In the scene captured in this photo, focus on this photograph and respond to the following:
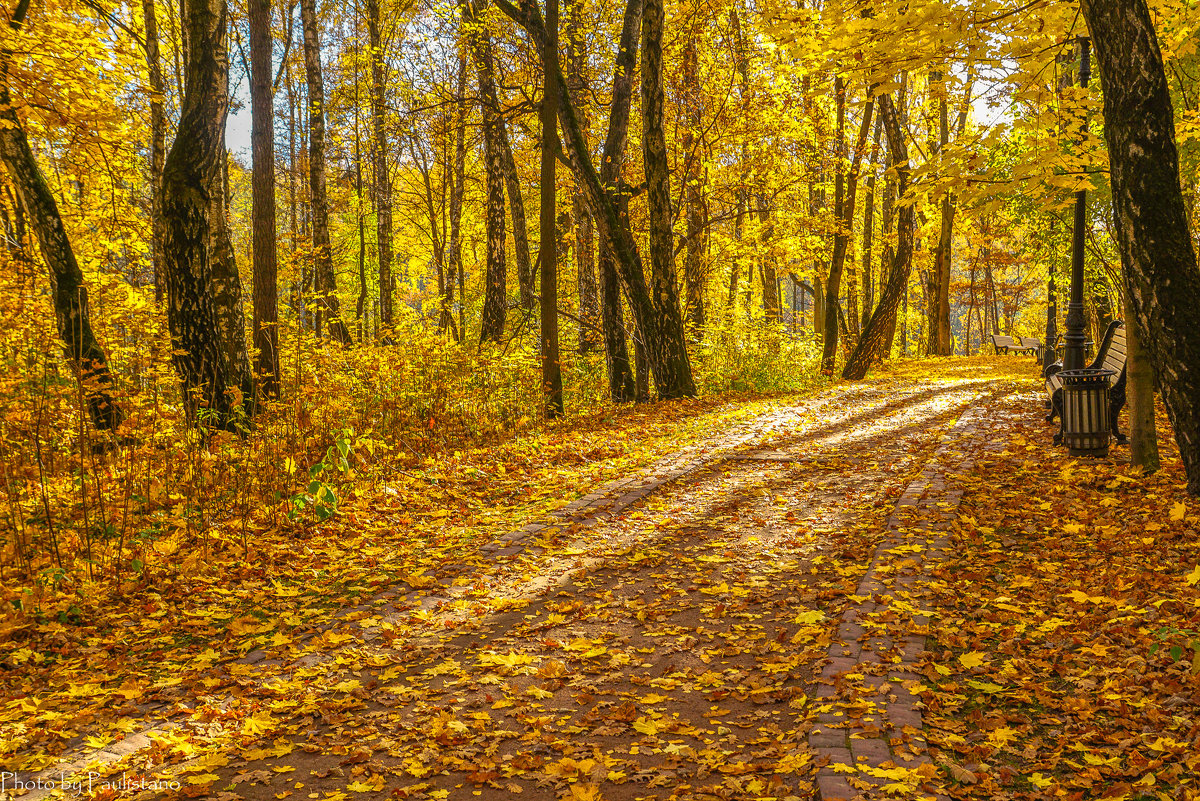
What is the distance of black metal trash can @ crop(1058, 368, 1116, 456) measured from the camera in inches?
287

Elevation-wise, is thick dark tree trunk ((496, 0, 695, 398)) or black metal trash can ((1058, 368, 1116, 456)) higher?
thick dark tree trunk ((496, 0, 695, 398))

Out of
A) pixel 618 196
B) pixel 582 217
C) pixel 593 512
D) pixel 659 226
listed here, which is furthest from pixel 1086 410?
pixel 582 217

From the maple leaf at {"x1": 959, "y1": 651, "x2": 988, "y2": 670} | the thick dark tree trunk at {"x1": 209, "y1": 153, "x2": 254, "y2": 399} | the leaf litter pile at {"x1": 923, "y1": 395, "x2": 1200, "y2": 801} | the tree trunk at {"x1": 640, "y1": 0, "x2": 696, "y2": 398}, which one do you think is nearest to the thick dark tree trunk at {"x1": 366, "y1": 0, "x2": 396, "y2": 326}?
the tree trunk at {"x1": 640, "y1": 0, "x2": 696, "y2": 398}

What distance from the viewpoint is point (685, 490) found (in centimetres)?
770

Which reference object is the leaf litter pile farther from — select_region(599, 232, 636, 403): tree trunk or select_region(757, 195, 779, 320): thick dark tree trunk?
select_region(757, 195, 779, 320): thick dark tree trunk

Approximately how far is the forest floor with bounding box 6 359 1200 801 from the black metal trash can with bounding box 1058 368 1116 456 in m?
0.62

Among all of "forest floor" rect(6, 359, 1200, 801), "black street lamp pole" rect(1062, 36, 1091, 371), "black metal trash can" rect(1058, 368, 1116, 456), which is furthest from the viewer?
"black street lamp pole" rect(1062, 36, 1091, 371)

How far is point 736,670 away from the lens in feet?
13.3

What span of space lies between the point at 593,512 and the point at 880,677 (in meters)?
3.54

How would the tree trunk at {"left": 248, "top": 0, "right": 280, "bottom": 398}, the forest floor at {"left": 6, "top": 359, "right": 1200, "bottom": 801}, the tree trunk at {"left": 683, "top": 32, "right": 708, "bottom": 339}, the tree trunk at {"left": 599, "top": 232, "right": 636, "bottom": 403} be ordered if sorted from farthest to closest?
the tree trunk at {"left": 683, "top": 32, "right": 708, "bottom": 339} → the tree trunk at {"left": 599, "top": 232, "right": 636, "bottom": 403} → the tree trunk at {"left": 248, "top": 0, "right": 280, "bottom": 398} → the forest floor at {"left": 6, "top": 359, "right": 1200, "bottom": 801}

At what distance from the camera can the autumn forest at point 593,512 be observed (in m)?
3.28

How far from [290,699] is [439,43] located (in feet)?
61.3

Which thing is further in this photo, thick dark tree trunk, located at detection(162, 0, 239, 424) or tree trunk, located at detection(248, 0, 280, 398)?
tree trunk, located at detection(248, 0, 280, 398)

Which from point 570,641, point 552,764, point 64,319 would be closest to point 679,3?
point 64,319
